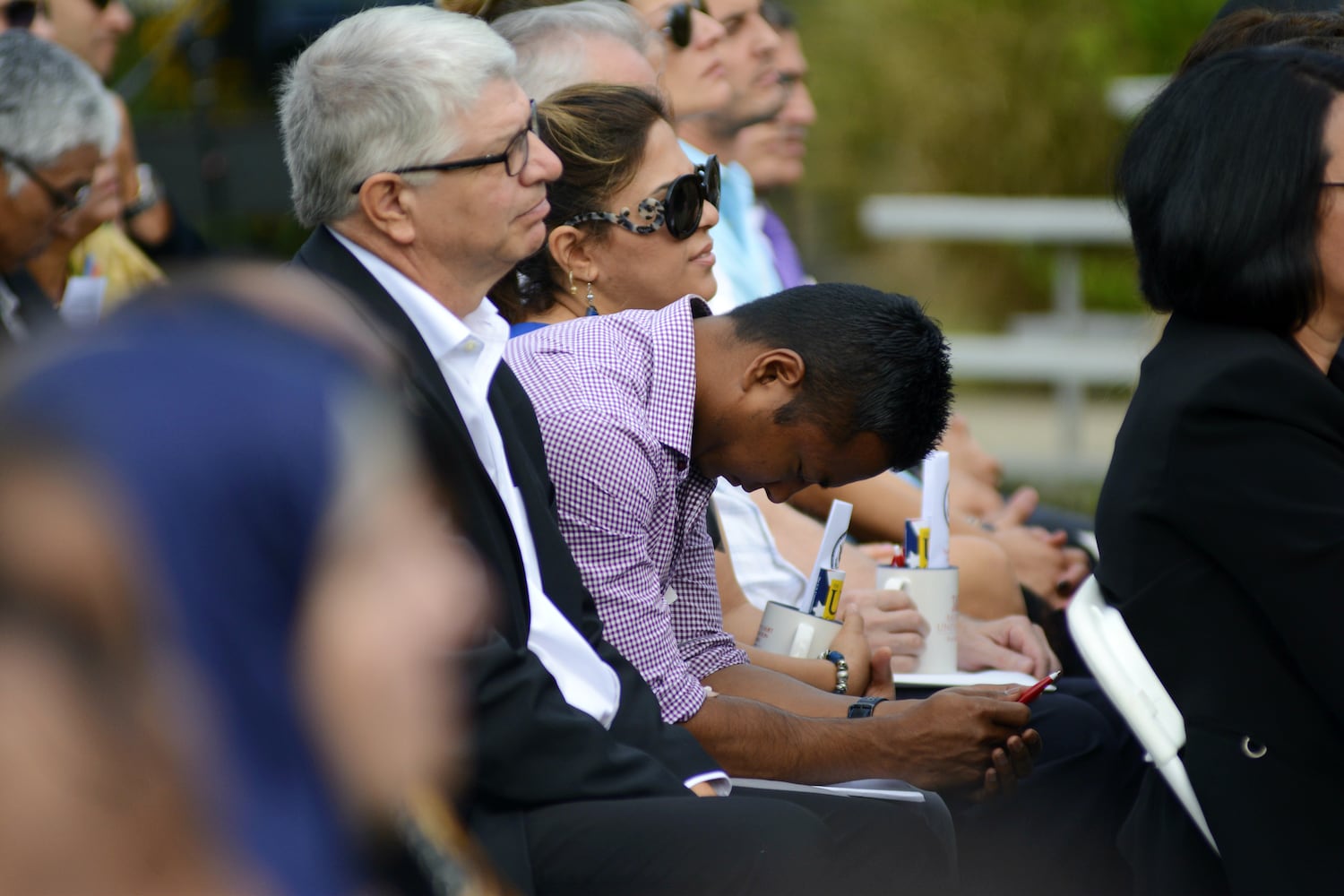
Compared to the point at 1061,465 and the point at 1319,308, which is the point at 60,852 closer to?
the point at 1319,308

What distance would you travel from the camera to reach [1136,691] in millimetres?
2418

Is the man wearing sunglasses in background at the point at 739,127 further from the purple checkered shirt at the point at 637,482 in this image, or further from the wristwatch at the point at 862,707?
the wristwatch at the point at 862,707

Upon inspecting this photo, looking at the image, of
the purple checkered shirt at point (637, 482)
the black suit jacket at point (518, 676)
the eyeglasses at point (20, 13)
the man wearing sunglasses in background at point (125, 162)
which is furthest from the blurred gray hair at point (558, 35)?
the man wearing sunglasses in background at point (125, 162)

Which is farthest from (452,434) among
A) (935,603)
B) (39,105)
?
(39,105)

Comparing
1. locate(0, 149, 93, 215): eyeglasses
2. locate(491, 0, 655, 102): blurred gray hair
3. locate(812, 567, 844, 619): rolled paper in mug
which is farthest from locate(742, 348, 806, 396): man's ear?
locate(0, 149, 93, 215): eyeglasses

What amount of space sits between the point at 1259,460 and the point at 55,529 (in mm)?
1861

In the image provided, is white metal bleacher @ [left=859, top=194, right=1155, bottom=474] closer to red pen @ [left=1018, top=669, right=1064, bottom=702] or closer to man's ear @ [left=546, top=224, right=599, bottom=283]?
man's ear @ [left=546, top=224, right=599, bottom=283]

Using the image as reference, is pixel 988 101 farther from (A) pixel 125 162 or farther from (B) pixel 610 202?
(B) pixel 610 202

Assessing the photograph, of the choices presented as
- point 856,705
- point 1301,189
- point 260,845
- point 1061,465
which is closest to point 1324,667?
point 1301,189

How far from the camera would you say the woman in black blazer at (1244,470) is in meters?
2.27

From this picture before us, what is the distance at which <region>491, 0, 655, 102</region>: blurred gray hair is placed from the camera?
3.50 meters

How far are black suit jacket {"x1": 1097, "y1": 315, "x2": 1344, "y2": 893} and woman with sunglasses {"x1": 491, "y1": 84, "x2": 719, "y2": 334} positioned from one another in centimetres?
123

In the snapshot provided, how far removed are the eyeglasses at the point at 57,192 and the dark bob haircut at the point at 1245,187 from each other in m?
2.86

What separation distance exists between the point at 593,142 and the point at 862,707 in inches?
50.7
